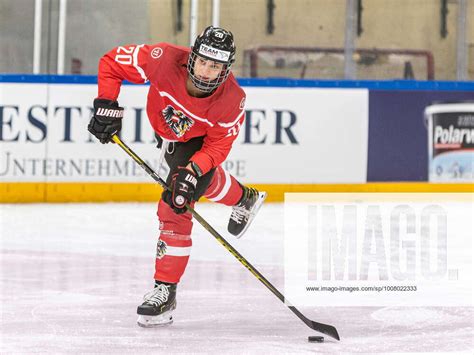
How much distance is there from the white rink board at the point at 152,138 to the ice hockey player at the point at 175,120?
370cm

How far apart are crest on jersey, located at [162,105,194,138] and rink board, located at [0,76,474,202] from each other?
374 centimetres

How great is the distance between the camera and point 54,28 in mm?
7367

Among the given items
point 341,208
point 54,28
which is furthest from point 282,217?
point 54,28

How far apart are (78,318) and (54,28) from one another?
4271 millimetres

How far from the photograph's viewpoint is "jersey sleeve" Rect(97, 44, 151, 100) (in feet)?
11.3

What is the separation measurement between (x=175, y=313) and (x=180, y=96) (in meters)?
0.78

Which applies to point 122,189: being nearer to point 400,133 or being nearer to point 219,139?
point 400,133

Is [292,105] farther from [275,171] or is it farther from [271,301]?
[271,301]

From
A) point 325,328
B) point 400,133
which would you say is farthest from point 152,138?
point 325,328

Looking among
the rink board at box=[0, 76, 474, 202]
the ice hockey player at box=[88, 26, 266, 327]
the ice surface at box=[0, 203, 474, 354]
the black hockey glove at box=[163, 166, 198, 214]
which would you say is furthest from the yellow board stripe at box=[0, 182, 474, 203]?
the black hockey glove at box=[163, 166, 198, 214]

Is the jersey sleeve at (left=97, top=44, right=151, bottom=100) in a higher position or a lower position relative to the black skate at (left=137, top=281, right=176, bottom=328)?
higher

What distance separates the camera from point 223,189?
3.90 meters

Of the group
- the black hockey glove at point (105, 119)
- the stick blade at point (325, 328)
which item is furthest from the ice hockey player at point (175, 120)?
the stick blade at point (325, 328)

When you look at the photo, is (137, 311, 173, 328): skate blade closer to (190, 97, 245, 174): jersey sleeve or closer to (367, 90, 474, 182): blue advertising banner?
(190, 97, 245, 174): jersey sleeve
